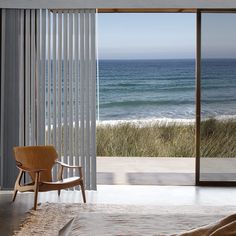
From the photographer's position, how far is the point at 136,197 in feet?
22.1

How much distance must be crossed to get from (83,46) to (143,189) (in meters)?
2.00

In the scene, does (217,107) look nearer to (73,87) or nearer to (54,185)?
(73,87)

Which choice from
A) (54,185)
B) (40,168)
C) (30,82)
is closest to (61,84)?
(30,82)

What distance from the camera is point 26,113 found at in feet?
23.6

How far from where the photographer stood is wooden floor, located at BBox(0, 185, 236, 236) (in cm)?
626

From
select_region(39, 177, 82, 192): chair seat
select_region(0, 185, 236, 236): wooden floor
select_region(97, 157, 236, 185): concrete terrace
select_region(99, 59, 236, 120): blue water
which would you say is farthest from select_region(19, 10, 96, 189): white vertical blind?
select_region(99, 59, 236, 120): blue water

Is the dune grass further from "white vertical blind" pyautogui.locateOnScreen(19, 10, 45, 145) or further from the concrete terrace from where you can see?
"white vertical blind" pyautogui.locateOnScreen(19, 10, 45, 145)

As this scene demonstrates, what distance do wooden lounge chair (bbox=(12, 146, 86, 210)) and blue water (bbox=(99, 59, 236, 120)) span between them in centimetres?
782

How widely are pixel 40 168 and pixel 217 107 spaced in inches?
96.3

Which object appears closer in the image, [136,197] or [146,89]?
[136,197]

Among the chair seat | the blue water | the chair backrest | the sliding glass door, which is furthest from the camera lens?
the blue water

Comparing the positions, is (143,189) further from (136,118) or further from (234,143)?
(136,118)
